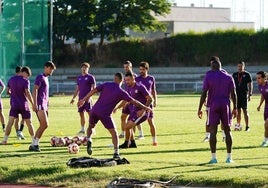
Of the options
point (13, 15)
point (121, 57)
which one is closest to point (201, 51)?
point (121, 57)

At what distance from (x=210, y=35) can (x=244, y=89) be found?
52.2m

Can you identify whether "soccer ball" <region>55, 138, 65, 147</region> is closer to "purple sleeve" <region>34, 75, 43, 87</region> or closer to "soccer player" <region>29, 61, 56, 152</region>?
"soccer player" <region>29, 61, 56, 152</region>

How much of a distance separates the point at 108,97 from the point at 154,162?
1716mm

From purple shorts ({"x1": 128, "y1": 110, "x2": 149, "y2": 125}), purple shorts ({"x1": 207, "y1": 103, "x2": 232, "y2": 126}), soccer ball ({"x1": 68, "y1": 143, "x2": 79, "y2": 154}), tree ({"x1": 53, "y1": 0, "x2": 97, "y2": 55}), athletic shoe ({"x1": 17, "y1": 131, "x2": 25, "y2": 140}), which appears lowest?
athletic shoe ({"x1": 17, "y1": 131, "x2": 25, "y2": 140})

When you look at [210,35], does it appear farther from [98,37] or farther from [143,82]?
[143,82]

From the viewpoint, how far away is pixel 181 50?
79188 mm

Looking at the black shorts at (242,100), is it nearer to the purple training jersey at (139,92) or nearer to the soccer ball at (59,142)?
the purple training jersey at (139,92)

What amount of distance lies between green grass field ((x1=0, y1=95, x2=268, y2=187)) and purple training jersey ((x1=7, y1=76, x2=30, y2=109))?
108 centimetres

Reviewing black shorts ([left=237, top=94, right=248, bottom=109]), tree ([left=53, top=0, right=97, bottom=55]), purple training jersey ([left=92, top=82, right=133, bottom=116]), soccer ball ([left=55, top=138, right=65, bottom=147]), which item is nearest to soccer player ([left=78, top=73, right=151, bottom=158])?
purple training jersey ([left=92, top=82, right=133, bottom=116])

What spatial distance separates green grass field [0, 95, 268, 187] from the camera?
600 inches

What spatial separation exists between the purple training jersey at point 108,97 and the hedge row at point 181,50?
5971 cm

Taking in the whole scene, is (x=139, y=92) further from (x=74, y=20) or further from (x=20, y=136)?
(x=74, y=20)

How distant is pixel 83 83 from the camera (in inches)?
1021

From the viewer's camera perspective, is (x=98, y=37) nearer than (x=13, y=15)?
No
